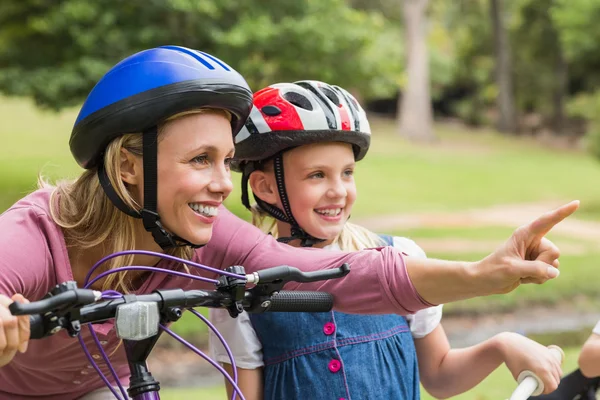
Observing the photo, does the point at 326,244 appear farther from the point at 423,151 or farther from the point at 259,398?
the point at 423,151

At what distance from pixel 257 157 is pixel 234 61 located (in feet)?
33.1

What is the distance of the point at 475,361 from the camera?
364 centimetres

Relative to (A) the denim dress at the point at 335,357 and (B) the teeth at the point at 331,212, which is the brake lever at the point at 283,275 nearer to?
(A) the denim dress at the point at 335,357

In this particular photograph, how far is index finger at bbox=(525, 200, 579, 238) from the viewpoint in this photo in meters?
2.47

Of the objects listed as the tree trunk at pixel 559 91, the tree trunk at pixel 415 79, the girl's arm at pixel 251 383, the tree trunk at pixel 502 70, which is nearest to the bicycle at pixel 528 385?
the girl's arm at pixel 251 383

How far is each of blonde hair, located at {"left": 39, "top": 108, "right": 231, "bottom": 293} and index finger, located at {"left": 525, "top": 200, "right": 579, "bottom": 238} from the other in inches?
43.6

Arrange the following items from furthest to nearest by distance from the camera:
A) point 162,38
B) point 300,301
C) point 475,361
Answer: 1. point 162,38
2. point 475,361
3. point 300,301

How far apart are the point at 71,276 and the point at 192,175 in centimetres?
52

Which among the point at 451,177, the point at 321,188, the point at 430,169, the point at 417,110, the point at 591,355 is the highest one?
the point at 417,110

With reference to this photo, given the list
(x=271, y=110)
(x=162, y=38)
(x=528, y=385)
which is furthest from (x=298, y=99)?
(x=162, y=38)

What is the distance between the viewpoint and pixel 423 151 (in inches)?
1385

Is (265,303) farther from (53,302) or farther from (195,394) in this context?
(195,394)

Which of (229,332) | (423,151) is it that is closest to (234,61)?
(229,332)

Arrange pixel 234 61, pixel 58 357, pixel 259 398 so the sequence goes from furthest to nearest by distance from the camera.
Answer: pixel 234 61 < pixel 259 398 < pixel 58 357
